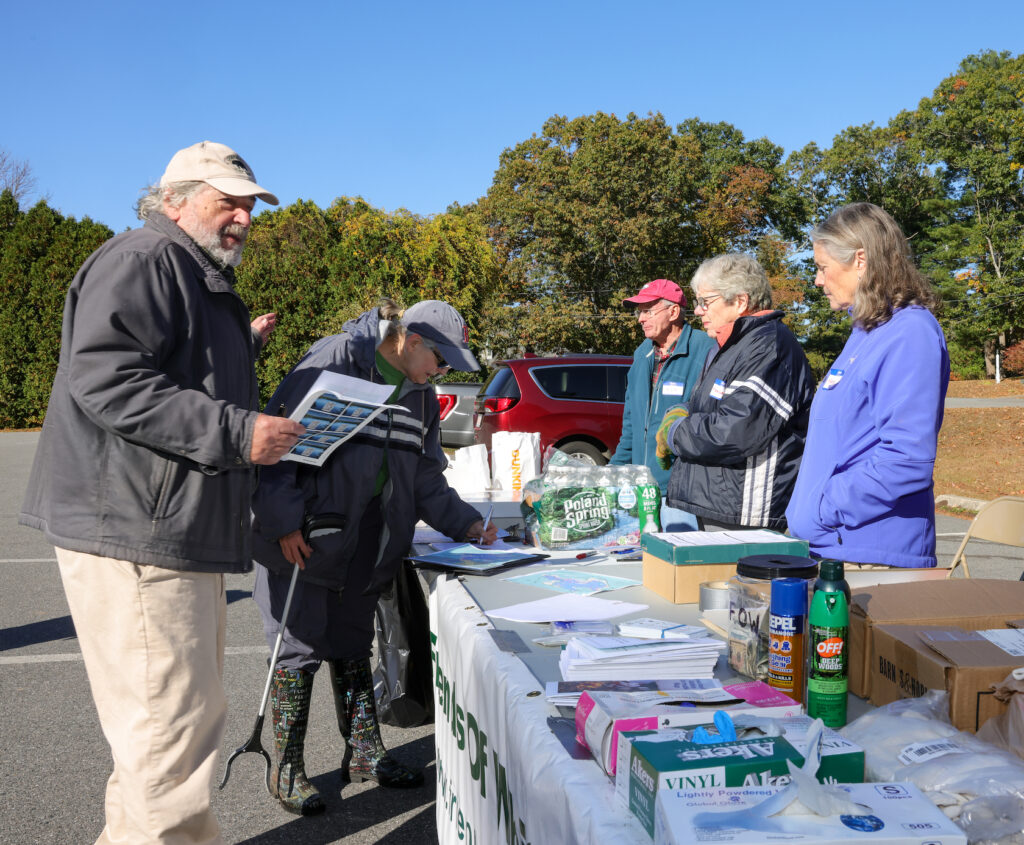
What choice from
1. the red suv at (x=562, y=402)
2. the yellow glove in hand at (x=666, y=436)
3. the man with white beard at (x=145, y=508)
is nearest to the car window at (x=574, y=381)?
the red suv at (x=562, y=402)

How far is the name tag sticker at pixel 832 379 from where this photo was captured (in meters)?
2.48

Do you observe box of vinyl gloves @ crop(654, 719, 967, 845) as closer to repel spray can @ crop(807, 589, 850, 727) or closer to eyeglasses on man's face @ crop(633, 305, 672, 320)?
repel spray can @ crop(807, 589, 850, 727)

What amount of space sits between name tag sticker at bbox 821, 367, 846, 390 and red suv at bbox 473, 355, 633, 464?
8.28 meters

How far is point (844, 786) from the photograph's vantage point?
108cm

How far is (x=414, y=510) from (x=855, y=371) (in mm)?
1676

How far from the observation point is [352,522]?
307cm

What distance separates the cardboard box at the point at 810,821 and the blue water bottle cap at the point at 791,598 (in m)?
0.48

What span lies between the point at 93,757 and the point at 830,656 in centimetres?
327

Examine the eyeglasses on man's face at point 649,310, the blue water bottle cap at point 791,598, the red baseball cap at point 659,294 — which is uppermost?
the red baseball cap at point 659,294

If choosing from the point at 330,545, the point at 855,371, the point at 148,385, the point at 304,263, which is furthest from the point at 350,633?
the point at 304,263

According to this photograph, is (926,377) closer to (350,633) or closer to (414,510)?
(414,510)

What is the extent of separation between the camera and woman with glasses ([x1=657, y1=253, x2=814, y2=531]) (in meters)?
3.05

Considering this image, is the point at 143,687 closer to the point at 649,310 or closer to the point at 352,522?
the point at 352,522

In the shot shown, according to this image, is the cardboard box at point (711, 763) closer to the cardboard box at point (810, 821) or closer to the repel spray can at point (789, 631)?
the cardboard box at point (810, 821)
